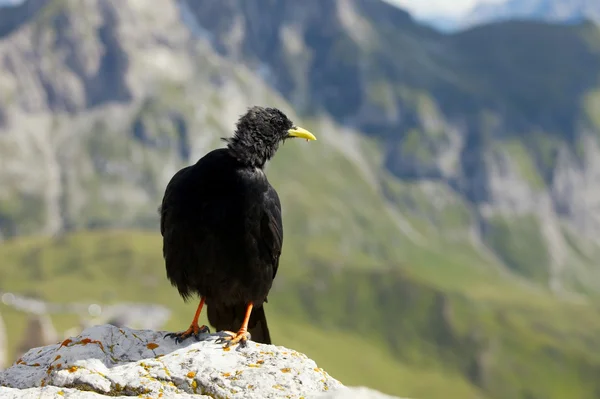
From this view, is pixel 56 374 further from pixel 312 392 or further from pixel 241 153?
pixel 241 153

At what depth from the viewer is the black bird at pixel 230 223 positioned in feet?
41.0

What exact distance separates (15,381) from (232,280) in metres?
4.15

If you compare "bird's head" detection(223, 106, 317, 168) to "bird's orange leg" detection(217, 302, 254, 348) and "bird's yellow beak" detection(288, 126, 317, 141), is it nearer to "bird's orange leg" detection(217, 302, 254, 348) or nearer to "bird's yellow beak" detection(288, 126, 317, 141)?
"bird's yellow beak" detection(288, 126, 317, 141)

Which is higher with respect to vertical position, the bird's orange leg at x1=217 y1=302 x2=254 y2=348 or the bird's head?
the bird's head

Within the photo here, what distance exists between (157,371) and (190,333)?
205 centimetres

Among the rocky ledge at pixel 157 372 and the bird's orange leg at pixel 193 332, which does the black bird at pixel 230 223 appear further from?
the rocky ledge at pixel 157 372

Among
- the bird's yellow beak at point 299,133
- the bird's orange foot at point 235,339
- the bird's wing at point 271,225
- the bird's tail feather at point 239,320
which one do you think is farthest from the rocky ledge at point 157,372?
the bird's yellow beak at point 299,133

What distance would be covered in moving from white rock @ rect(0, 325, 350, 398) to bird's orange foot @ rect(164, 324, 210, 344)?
1.13ft

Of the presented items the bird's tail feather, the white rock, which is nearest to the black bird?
the bird's tail feather

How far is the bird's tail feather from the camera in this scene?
552 inches

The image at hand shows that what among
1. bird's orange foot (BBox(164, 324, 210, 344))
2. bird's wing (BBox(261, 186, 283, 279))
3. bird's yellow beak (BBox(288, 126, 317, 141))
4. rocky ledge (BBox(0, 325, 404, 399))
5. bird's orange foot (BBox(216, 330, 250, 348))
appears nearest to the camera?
rocky ledge (BBox(0, 325, 404, 399))

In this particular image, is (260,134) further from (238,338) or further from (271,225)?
(238,338)

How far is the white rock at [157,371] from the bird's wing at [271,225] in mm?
2060

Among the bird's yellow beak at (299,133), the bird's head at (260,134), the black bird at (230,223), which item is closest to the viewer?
the black bird at (230,223)
